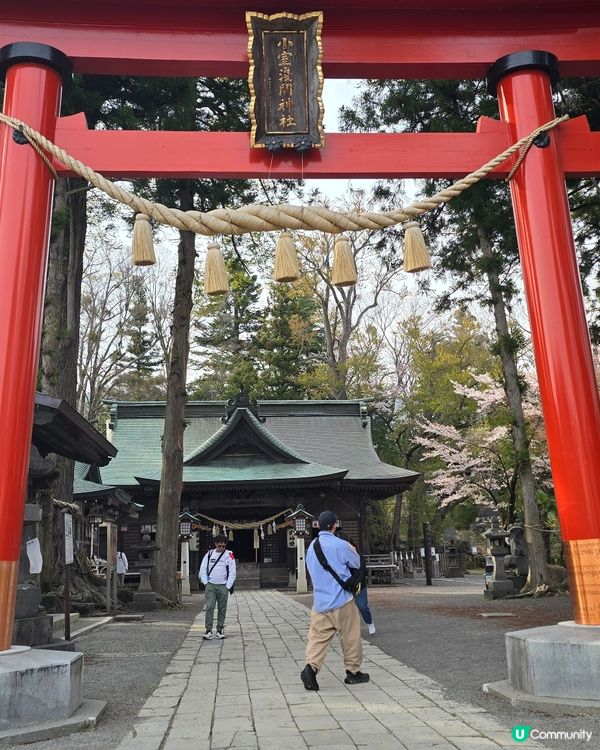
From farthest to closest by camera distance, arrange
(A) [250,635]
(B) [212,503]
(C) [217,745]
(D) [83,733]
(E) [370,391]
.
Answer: (E) [370,391], (B) [212,503], (A) [250,635], (D) [83,733], (C) [217,745]

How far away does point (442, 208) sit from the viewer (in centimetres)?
1198

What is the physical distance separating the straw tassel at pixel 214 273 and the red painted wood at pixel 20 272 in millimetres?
1241

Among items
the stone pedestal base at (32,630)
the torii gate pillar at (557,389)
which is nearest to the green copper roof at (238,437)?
the stone pedestal base at (32,630)

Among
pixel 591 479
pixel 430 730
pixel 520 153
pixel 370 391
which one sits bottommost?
pixel 430 730

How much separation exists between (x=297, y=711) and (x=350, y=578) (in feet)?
3.98

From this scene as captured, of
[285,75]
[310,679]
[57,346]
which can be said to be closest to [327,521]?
[310,679]

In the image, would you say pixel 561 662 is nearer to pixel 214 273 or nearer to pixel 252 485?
pixel 214 273

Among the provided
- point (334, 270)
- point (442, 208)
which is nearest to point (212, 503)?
point (442, 208)

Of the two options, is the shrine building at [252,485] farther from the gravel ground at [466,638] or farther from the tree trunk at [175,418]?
the tree trunk at [175,418]

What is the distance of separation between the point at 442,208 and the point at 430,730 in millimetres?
9413

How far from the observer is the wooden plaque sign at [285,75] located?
562 cm

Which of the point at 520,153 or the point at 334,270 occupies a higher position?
the point at 520,153

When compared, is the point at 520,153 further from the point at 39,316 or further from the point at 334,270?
the point at 39,316

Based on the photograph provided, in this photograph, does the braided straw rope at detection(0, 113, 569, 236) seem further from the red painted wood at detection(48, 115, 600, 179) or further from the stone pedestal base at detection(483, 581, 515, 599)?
the stone pedestal base at detection(483, 581, 515, 599)
